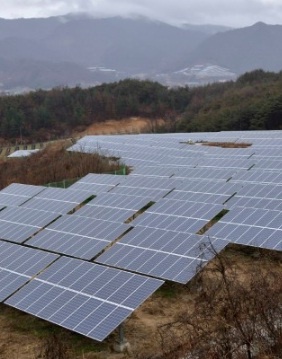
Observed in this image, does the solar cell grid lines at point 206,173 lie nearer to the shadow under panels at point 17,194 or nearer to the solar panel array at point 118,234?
the solar panel array at point 118,234

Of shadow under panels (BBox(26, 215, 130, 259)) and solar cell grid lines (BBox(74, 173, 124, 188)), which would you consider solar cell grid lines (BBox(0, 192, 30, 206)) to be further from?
shadow under panels (BBox(26, 215, 130, 259))

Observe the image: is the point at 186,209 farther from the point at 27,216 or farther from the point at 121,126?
the point at 121,126

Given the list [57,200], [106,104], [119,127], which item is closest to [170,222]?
[57,200]

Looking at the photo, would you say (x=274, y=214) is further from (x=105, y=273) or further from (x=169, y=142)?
(x=169, y=142)

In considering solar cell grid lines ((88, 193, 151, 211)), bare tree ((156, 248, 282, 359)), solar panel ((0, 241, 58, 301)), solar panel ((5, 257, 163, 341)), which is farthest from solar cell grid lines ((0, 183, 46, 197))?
bare tree ((156, 248, 282, 359))

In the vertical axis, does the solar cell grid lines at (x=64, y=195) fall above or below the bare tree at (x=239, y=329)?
below

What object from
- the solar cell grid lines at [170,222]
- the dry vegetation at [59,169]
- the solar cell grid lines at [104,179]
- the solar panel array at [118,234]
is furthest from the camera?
the dry vegetation at [59,169]

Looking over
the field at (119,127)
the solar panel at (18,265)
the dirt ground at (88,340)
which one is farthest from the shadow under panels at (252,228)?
the field at (119,127)
